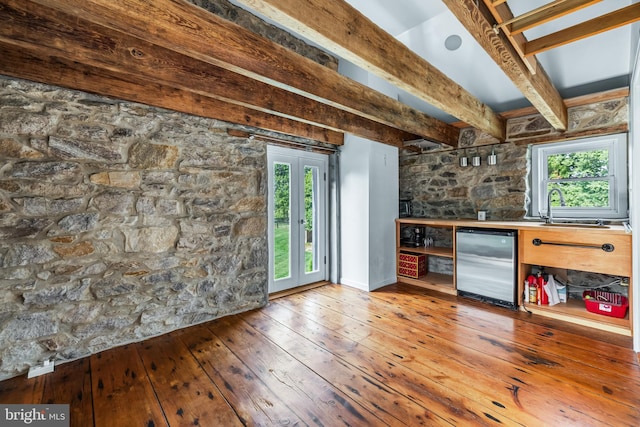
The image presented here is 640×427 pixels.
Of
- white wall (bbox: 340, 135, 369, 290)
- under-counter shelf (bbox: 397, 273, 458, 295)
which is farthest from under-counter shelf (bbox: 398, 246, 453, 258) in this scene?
white wall (bbox: 340, 135, 369, 290)

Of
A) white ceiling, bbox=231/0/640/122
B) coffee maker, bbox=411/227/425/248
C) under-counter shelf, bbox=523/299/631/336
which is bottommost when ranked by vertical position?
under-counter shelf, bbox=523/299/631/336

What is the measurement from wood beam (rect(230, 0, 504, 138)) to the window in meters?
1.79

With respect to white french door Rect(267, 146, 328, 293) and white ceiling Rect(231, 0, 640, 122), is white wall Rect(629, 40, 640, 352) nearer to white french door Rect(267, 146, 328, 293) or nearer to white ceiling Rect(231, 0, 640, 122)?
white ceiling Rect(231, 0, 640, 122)

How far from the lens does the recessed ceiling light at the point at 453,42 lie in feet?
9.45

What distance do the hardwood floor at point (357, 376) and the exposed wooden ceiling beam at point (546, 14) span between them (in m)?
2.19

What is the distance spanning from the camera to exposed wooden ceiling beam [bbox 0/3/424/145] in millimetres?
1515

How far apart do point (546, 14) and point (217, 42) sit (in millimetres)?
1824

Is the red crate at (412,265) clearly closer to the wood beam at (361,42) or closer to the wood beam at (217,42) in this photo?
the wood beam at (361,42)

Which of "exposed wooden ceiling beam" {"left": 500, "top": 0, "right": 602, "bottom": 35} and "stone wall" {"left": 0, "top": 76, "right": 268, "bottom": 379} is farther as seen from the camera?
"stone wall" {"left": 0, "top": 76, "right": 268, "bottom": 379}

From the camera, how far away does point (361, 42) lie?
1.62 metres

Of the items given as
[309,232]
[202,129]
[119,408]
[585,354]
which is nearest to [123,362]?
[119,408]

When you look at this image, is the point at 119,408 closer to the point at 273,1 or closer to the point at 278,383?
the point at 278,383

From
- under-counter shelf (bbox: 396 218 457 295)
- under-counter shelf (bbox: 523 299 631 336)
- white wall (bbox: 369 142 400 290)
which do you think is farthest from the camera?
white wall (bbox: 369 142 400 290)

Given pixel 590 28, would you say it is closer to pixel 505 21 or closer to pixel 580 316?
pixel 505 21
